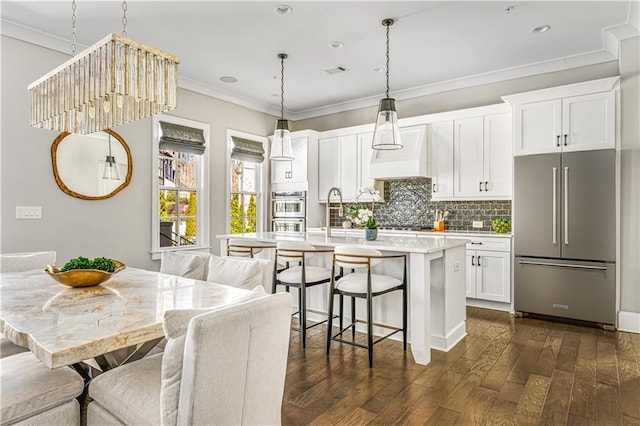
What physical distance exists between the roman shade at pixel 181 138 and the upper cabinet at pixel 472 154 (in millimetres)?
3296

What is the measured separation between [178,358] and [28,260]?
235 centimetres

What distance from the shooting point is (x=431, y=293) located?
3273mm

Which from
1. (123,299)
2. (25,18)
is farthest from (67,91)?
(25,18)

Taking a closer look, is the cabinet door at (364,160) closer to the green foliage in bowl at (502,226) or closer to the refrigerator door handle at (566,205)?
the green foliage in bowl at (502,226)

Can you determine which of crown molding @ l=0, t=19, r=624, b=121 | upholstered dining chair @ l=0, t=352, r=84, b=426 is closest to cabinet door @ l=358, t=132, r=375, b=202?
crown molding @ l=0, t=19, r=624, b=121

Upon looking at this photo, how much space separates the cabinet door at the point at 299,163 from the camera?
6.22 m

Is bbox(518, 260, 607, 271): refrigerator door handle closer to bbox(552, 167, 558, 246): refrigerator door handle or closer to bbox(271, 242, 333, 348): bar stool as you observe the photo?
bbox(552, 167, 558, 246): refrigerator door handle

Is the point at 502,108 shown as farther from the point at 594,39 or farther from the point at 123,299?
the point at 123,299

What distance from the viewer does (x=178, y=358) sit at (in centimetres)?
130

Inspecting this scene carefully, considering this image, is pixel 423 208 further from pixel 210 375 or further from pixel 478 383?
pixel 210 375

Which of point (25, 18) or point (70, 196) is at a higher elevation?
point (25, 18)

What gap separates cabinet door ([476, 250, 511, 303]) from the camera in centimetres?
445

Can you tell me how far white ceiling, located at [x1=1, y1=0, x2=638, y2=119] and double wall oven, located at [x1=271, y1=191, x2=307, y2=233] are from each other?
6.17 ft

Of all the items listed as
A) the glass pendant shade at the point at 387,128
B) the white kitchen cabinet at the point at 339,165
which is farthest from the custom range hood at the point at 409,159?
the glass pendant shade at the point at 387,128
